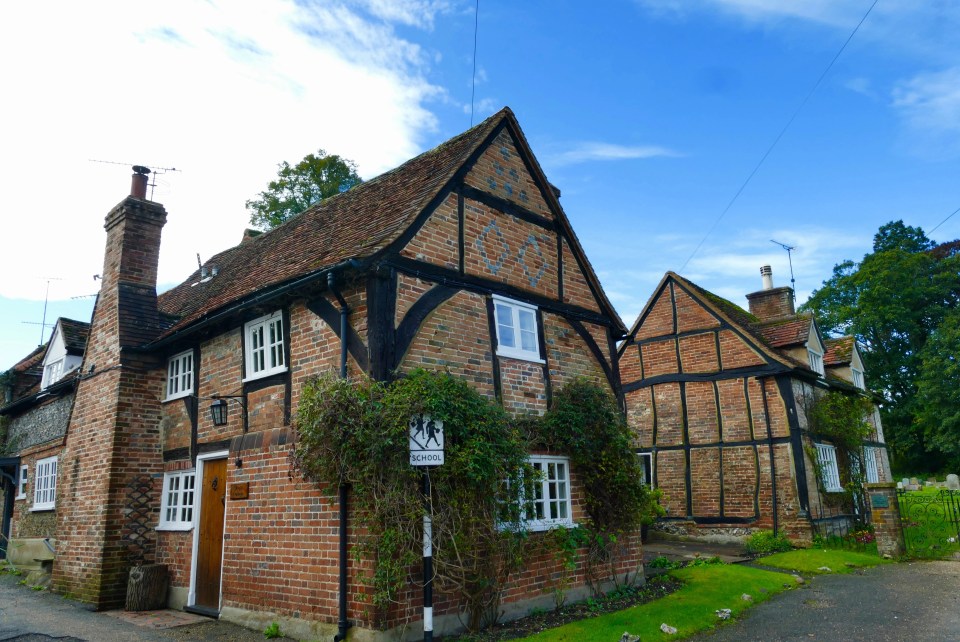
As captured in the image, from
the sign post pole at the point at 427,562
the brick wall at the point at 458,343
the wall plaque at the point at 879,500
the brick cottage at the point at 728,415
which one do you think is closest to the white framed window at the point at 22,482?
the brick wall at the point at 458,343

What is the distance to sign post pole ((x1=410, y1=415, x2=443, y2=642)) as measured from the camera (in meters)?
7.27

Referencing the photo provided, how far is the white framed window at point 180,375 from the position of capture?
12.1 m

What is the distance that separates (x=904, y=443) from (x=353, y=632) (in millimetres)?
42732

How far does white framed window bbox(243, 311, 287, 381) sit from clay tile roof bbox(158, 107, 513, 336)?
53 centimetres

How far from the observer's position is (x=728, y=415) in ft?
58.0

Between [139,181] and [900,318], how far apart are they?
42.2m

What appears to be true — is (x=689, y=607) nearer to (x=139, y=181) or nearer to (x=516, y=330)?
(x=516, y=330)

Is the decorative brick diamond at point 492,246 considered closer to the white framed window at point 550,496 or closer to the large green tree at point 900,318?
the white framed window at point 550,496

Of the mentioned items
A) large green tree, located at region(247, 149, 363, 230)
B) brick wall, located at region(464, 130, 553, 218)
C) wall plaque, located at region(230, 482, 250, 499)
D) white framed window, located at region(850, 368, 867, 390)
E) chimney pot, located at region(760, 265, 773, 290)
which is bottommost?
wall plaque, located at region(230, 482, 250, 499)

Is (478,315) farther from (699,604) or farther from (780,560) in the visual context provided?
(780,560)

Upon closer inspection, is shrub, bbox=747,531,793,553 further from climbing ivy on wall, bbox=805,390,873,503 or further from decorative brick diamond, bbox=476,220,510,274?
decorative brick diamond, bbox=476,220,510,274

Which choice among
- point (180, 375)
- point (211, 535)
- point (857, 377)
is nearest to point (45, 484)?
point (180, 375)

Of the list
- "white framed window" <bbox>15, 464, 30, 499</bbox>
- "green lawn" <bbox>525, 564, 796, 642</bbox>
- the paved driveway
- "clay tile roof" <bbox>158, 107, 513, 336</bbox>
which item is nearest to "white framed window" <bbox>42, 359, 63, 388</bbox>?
"white framed window" <bbox>15, 464, 30, 499</bbox>

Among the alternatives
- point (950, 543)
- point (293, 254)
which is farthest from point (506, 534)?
point (950, 543)
